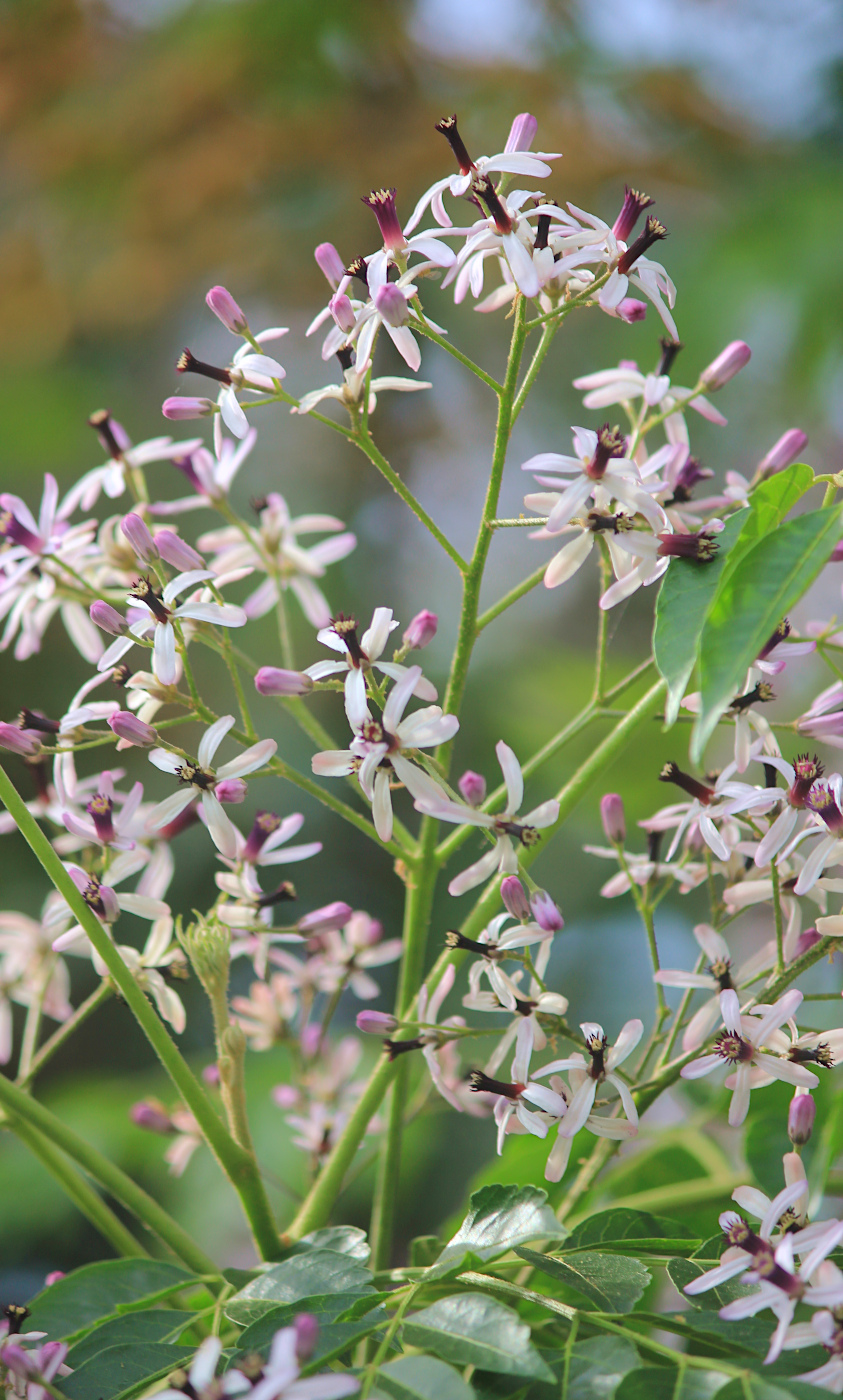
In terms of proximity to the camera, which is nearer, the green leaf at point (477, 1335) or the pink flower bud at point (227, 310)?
the green leaf at point (477, 1335)

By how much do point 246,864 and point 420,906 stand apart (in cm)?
9

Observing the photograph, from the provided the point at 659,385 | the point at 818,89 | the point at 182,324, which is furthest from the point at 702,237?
the point at 659,385

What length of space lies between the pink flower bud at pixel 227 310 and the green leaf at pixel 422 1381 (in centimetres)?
48

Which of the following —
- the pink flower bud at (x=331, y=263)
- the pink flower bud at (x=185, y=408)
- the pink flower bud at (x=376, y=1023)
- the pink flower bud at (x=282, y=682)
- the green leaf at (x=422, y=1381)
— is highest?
the pink flower bud at (x=331, y=263)

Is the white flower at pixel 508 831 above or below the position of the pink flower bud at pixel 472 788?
below

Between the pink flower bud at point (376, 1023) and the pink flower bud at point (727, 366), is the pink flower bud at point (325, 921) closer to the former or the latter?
the pink flower bud at point (376, 1023)

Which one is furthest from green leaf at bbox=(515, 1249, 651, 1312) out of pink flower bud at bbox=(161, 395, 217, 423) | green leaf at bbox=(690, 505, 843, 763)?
pink flower bud at bbox=(161, 395, 217, 423)

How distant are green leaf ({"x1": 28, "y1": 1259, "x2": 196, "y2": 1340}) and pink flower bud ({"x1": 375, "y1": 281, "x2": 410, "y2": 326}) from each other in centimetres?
44

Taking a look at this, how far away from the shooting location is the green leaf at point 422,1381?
13.5 inches

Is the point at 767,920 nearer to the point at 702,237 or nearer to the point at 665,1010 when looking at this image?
the point at 702,237

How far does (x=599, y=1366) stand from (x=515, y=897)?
0.17 meters

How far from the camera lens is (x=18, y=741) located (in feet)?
1.77

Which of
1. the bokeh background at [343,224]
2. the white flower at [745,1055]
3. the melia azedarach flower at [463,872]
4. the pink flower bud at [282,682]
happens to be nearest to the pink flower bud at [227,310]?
the melia azedarach flower at [463,872]

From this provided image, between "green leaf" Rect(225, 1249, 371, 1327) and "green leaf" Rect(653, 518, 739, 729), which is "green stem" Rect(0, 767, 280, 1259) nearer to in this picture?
"green leaf" Rect(225, 1249, 371, 1327)
